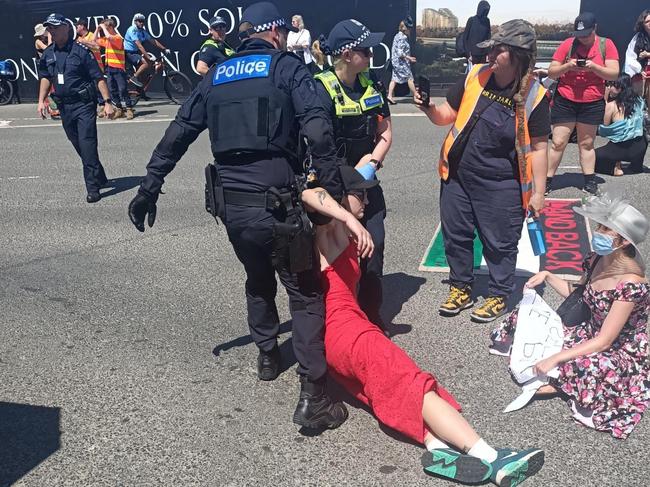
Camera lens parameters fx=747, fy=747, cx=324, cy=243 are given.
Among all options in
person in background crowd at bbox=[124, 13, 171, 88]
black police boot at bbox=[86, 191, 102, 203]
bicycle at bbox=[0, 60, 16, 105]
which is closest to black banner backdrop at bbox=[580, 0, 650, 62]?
person in background crowd at bbox=[124, 13, 171, 88]

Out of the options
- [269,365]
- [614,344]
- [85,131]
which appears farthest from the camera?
[85,131]

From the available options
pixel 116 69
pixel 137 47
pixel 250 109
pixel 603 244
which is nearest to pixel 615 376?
pixel 603 244

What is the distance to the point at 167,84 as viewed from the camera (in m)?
17.2

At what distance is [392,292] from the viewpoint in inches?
224

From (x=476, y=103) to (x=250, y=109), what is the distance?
1.74m

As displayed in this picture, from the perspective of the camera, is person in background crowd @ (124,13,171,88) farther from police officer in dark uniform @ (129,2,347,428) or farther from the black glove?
police officer in dark uniform @ (129,2,347,428)

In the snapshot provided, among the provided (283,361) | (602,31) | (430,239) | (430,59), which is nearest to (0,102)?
(430,59)

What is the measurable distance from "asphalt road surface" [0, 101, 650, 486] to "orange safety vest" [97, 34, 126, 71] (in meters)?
8.38

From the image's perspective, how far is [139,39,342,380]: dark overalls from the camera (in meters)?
3.68

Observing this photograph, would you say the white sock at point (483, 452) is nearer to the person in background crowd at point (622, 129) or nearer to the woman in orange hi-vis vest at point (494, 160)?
the woman in orange hi-vis vest at point (494, 160)

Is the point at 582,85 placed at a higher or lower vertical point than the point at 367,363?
higher

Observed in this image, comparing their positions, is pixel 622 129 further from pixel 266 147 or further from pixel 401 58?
pixel 401 58

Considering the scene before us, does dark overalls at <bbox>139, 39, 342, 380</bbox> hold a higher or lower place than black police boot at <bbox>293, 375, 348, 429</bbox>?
higher

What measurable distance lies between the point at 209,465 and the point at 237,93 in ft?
5.94
